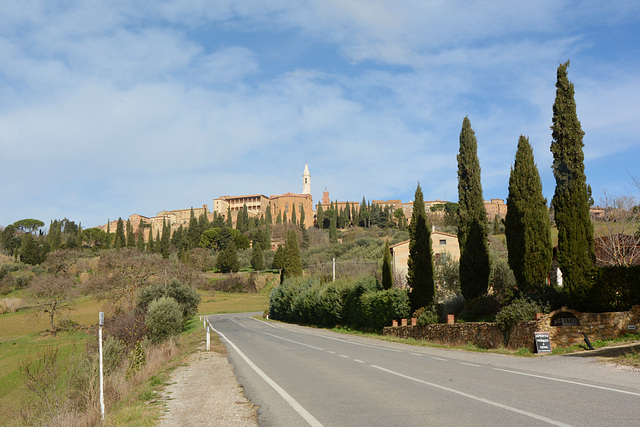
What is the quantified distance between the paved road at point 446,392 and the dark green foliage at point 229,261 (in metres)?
87.2

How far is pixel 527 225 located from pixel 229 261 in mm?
85693

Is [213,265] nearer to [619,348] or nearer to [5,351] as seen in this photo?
[5,351]

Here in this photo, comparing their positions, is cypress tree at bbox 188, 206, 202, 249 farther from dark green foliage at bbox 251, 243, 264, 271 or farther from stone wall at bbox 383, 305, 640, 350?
stone wall at bbox 383, 305, 640, 350

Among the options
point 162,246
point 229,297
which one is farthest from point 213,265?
point 229,297

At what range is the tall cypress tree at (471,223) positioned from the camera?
23.8 metres

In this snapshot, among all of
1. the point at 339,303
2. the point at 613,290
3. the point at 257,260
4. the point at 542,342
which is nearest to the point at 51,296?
the point at 339,303

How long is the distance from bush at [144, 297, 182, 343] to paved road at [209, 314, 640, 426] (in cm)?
1515

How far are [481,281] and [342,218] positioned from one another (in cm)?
12790

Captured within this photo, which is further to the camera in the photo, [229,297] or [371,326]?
[229,297]

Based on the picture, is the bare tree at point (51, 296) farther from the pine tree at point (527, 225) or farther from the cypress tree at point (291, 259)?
the pine tree at point (527, 225)

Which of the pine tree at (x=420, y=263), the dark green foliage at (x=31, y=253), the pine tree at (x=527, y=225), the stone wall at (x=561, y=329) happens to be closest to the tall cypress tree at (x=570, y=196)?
the stone wall at (x=561, y=329)

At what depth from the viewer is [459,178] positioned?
87.2ft

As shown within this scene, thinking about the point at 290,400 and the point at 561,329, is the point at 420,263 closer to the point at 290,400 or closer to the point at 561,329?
the point at 561,329

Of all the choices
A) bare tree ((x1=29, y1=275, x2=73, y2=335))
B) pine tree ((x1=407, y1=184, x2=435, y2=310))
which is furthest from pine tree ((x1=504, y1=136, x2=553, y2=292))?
bare tree ((x1=29, y1=275, x2=73, y2=335))
